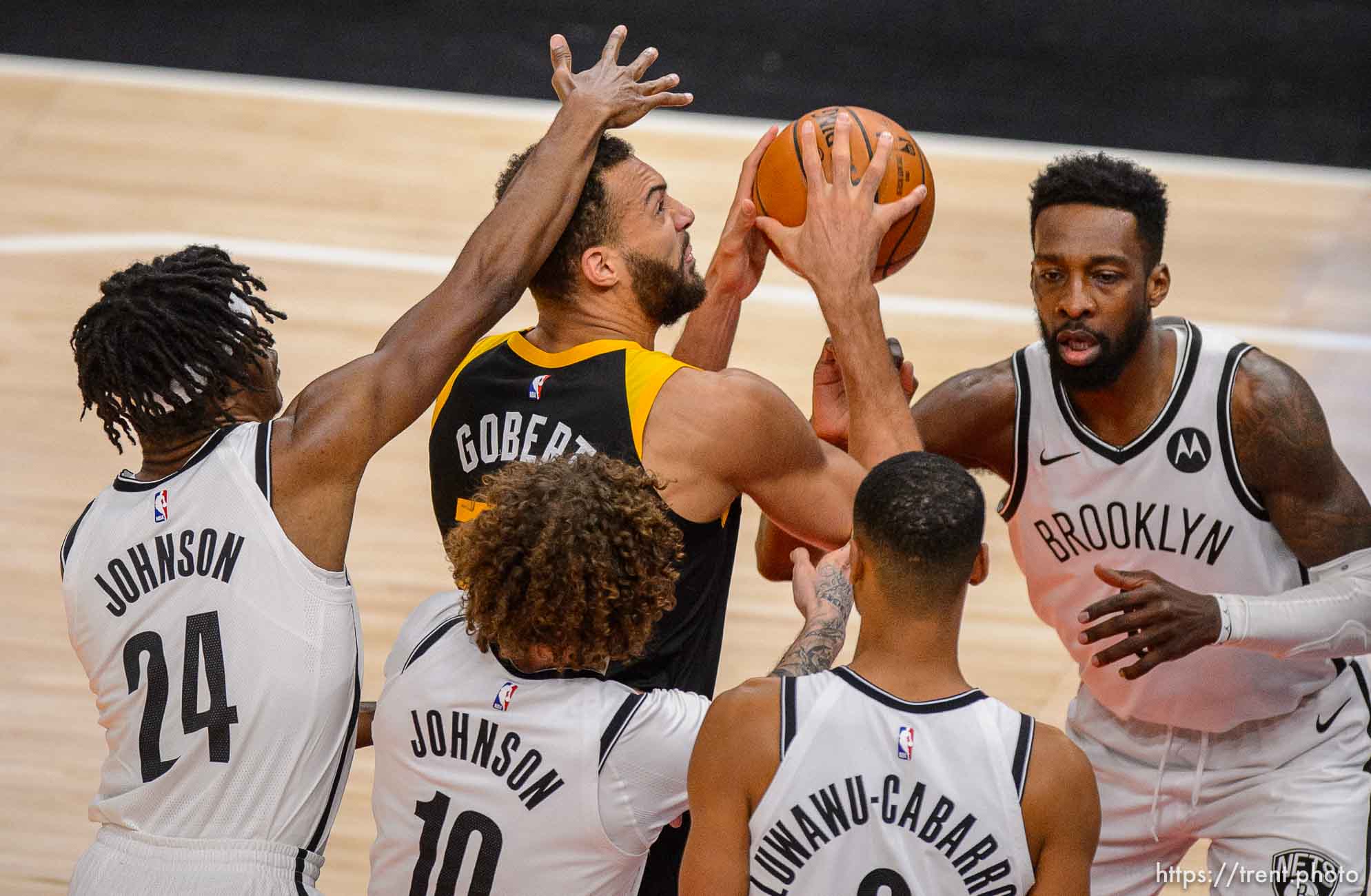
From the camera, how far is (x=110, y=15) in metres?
12.7

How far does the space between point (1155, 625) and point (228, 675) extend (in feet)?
6.58

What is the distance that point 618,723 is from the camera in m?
2.96

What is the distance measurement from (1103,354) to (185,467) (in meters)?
2.27

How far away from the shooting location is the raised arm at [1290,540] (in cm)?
366

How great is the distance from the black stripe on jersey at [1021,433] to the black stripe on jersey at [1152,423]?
0.36ft

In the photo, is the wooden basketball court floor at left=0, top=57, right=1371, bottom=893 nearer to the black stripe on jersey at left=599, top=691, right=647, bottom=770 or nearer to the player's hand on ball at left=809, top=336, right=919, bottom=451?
the player's hand on ball at left=809, top=336, right=919, bottom=451

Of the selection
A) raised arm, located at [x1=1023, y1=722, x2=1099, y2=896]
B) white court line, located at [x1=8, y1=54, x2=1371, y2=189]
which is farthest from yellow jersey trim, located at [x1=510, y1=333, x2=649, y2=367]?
white court line, located at [x1=8, y1=54, x2=1371, y2=189]

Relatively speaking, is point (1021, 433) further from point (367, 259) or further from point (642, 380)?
point (367, 259)

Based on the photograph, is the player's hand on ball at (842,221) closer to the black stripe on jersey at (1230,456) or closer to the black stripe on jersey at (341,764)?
the black stripe on jersey at (1230,456)

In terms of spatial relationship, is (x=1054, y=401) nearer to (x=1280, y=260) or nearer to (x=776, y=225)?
(x=776, y=225)

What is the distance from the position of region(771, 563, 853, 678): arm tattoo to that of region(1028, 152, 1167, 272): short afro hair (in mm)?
1266

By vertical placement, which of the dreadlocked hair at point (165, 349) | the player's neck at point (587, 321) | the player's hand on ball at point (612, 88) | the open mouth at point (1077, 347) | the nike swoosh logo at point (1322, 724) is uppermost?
the player's hand on ball at point (612, 88)

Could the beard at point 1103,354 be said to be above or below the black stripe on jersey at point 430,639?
above

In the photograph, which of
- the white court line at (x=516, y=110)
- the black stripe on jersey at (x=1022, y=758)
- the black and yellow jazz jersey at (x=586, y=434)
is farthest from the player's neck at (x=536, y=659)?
the white court line at (x=516, y=110)
